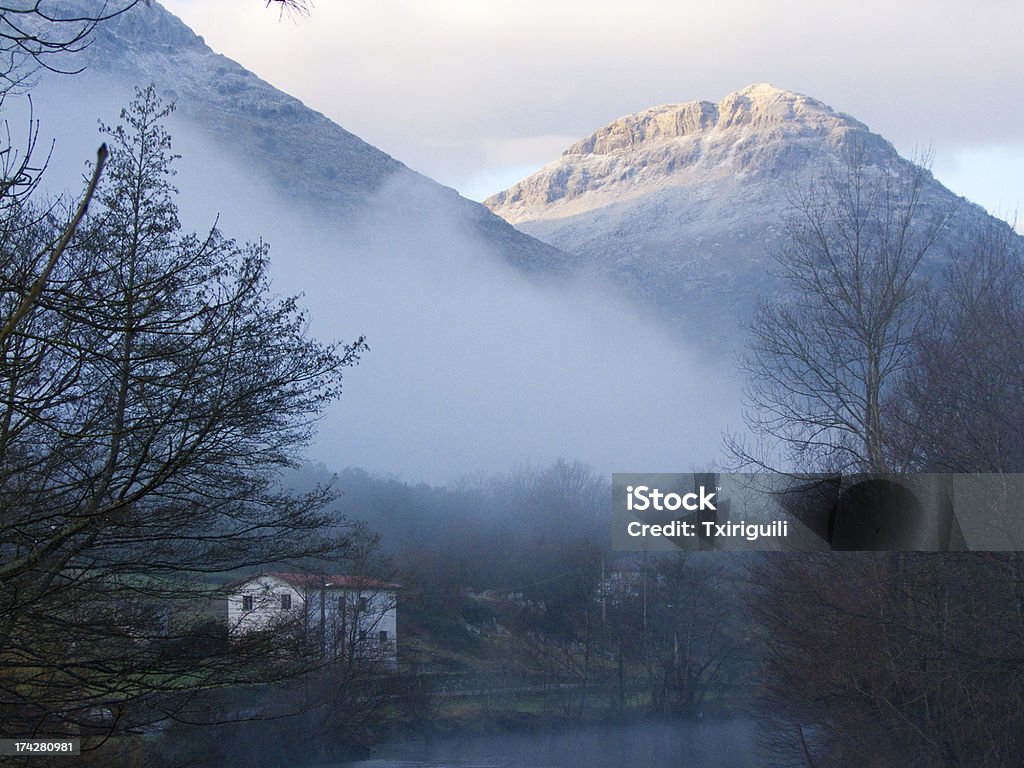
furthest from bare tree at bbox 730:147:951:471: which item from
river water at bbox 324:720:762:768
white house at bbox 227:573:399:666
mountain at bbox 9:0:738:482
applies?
mountain at bbox 9:0:738:482

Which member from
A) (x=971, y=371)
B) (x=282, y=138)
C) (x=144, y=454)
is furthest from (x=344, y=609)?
(x=282, y=138)

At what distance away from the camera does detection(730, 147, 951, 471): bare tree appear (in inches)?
510

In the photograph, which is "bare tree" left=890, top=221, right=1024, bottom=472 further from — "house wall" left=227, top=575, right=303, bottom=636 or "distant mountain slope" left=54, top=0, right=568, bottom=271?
"distant mountain slope" left=54, top=0, right=568, bottom=271

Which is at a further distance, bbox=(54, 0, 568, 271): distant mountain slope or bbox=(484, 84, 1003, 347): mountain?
bbox=(54, 0, 568, 271): distant mountain slope

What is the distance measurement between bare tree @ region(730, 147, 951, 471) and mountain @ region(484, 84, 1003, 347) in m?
58.6

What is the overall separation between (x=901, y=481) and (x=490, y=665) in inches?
906

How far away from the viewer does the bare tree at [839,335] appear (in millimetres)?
12961

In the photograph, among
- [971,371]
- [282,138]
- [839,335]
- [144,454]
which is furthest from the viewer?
[282,138]

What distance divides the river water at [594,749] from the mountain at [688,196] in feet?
149

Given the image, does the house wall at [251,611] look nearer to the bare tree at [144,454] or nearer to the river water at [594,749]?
the bare tree at [144,454]

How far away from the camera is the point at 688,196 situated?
392 ft

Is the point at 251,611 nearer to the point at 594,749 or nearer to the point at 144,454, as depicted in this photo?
the point at 144,454

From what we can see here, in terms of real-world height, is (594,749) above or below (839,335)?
below

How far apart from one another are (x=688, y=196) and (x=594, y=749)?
97.7 metres
